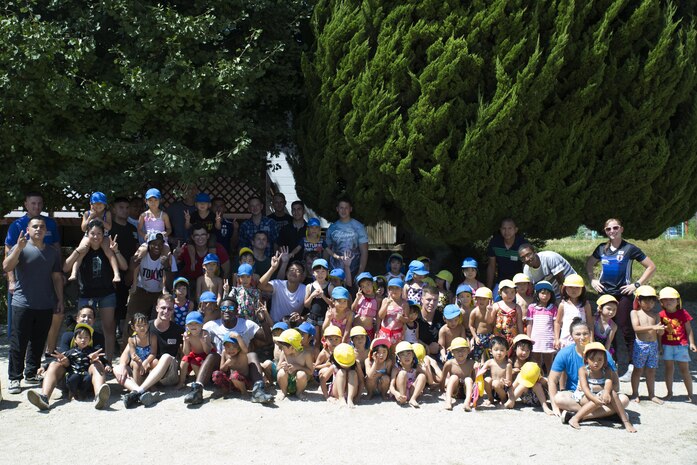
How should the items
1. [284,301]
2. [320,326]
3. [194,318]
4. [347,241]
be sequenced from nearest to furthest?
[194,318], [320,326], [284,301], [347,241]

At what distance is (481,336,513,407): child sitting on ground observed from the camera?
19.8 feet

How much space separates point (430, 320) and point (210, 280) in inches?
96.7

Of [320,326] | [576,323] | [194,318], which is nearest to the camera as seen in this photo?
[576,323]

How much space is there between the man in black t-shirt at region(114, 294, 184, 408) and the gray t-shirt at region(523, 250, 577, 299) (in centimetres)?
378

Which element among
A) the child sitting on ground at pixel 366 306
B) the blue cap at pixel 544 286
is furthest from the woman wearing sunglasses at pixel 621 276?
the child sitting on ground at pixel 366 306

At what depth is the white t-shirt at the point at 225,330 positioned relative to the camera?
6496 millimetres

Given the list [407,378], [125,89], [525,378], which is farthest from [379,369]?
[125,89]

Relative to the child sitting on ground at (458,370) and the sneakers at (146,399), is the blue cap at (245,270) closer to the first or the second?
the sneakers at (146,399)

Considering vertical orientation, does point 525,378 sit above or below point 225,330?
below

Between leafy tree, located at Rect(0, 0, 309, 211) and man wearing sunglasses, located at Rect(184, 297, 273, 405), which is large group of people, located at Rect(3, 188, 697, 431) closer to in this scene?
Result: man wearing sunglasses, located at Rect(184, 297, 273, 405)

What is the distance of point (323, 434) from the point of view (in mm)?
5301

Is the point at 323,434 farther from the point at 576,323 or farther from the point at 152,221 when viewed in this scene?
the point at 152,221

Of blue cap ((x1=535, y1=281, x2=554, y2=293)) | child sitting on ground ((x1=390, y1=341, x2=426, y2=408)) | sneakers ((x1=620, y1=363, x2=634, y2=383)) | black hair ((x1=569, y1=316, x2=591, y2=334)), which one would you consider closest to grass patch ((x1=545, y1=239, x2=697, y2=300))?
sneakers ((x1=620, y1=363, x2=634, y2=383))

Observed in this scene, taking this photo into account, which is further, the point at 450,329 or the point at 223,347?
the point at 450,329
